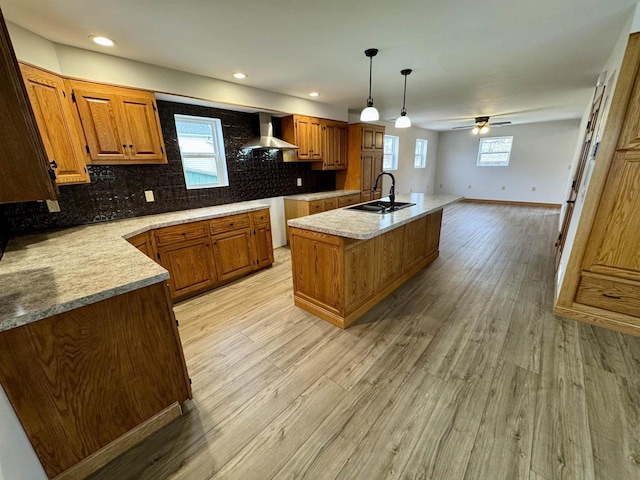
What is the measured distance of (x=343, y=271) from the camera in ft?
7.13

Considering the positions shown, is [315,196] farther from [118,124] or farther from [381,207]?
[118,124]

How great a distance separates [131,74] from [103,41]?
39cm

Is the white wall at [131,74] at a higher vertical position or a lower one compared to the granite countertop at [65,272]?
higher

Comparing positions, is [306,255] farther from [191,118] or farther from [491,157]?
[491,157]

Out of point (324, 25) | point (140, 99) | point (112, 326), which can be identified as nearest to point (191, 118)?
point (140, 99)

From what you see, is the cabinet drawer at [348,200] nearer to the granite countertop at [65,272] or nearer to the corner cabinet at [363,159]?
the corner cabinet at [363,159]

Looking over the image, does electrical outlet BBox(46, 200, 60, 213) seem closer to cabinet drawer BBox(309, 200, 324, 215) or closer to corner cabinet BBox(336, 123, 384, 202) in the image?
cabinet drawer BBox(309, 200, 324, 215)

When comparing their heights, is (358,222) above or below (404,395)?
above

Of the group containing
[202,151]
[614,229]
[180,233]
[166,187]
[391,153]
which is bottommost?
[180,233]

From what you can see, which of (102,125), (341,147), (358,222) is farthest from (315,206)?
(102,125)

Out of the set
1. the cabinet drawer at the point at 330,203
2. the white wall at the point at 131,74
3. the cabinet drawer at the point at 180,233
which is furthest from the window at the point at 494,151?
the cabinet drawer at the point at 180,233

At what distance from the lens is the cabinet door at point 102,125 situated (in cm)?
224

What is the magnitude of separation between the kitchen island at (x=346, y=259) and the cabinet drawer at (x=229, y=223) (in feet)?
3.26

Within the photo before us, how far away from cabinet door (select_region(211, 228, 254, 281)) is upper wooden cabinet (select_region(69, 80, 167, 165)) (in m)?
1.07
